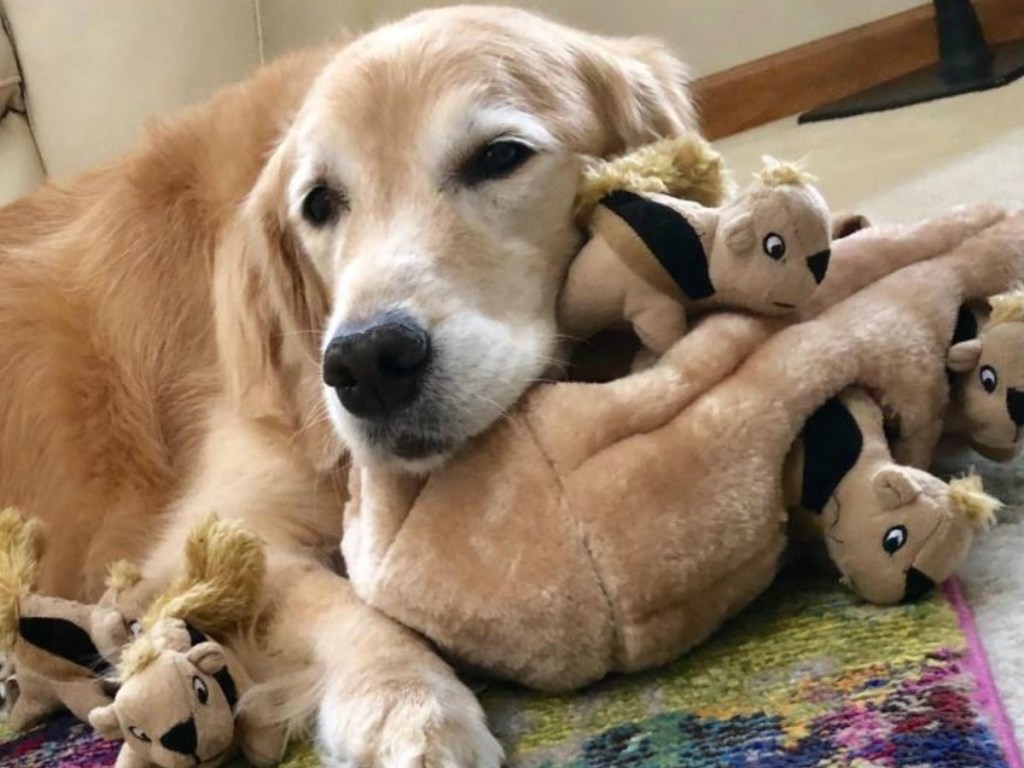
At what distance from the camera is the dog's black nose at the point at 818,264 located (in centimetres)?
Result: 117

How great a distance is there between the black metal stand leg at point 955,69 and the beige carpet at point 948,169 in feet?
0.20

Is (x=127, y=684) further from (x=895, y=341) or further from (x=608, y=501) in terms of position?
(x=895, y=341)

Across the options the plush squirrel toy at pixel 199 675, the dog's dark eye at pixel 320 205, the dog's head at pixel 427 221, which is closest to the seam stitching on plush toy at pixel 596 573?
the dog's head at pixel 427 221

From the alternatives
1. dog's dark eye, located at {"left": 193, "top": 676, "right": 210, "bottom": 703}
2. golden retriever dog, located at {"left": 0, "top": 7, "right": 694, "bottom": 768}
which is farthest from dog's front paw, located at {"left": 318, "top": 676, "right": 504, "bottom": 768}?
dog's dark eye, located at {"left": 193, "top": 676, "right": 210, "bottom": 703}

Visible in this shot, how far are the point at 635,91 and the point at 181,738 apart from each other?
0.99 meters

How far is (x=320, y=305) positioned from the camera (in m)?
1.70

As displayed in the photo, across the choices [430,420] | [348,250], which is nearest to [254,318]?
[348,250]

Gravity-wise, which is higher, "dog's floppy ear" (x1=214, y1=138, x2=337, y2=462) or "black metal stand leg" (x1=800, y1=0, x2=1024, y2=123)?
"dog's floppy ear" (x1=214, y1=138, x2=337, y2=462)

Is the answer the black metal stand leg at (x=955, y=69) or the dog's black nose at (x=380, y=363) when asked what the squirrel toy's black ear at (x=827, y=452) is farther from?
the black metal stand leg at (x=955, y=69)

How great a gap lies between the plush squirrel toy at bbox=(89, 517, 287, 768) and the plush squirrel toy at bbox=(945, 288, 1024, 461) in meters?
0.74

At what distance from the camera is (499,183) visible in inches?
55.9

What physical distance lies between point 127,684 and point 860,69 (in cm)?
362

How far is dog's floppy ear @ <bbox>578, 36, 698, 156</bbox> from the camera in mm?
1605

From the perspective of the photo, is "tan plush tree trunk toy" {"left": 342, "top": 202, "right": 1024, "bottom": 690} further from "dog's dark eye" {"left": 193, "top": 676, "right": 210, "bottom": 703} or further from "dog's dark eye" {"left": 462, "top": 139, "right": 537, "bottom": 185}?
"dog's dark eye" {"left": 462, "top": 139, "right": 537, "bottom": 185}
